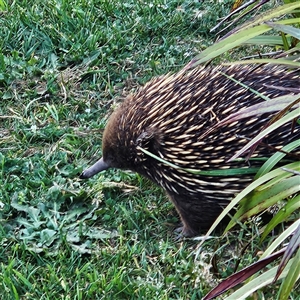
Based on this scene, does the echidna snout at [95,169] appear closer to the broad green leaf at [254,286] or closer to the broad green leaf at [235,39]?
the broad green leaf at [235,39]

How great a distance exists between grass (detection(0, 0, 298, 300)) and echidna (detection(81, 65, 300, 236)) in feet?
0.69

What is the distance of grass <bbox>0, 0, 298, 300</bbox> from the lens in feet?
7.48

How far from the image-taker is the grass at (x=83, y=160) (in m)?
2.28

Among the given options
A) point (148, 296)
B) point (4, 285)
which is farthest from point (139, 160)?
point (4, 285)

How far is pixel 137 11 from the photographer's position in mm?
3734

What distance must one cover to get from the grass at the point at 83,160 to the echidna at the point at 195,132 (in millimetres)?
211

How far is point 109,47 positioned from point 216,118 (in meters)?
1.41

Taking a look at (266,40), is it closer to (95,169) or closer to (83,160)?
(95,169)

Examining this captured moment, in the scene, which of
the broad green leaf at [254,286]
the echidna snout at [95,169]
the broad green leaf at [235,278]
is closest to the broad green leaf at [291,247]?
the broad green leaf at [235,278]

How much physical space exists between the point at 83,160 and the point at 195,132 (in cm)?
79

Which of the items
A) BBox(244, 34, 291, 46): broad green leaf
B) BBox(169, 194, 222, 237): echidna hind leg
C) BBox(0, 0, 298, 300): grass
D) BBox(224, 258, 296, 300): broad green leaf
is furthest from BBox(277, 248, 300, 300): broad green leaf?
BBox(244, 34, 291, 46): broad green leaf

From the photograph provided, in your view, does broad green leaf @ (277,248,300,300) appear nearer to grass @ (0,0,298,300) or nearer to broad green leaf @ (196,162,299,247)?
broad green leaf @ (196,162,299,247)

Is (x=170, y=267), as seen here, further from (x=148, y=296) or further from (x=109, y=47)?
(x=109, y=47)

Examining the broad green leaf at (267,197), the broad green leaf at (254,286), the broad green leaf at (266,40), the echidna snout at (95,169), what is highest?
the broad green leaf at (266,40)
